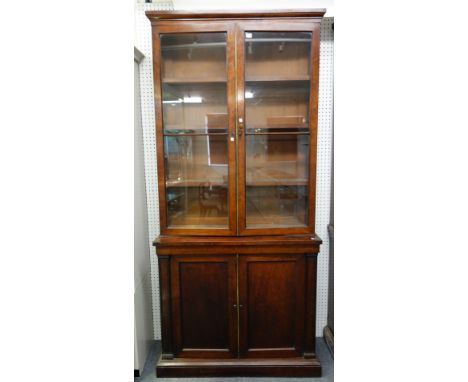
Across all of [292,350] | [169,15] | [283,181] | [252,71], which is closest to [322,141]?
[283,181]

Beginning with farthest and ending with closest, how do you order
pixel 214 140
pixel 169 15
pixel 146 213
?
pixel 146 213 → pixel 214 140 → pixel 169 15

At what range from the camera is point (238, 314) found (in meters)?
1.65

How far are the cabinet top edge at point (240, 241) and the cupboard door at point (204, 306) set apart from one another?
94 mm

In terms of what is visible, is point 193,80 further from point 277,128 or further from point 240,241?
point 240,241

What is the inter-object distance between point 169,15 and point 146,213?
1190 mm

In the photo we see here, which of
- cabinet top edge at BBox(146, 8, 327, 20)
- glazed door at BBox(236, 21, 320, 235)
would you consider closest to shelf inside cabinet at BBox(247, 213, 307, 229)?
glazed door at BBox(236, 21, 320, 235)

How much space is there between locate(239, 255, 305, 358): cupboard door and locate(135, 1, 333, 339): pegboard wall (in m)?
0.40


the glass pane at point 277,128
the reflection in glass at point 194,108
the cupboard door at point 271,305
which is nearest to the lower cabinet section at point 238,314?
the cupboard door at point 271,305

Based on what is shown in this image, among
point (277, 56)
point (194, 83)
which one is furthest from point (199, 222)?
point (277, 56)

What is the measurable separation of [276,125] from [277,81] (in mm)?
255

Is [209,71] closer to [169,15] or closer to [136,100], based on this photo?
[169,15]

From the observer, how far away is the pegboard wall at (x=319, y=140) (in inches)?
69.7

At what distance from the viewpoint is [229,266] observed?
163cm

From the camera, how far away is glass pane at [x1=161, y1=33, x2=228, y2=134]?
162cm
